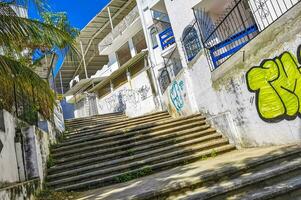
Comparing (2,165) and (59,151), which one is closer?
(2,165)

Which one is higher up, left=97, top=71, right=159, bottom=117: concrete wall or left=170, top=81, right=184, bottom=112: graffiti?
left=97, top=71, right=159, bottom=117: concrete wall

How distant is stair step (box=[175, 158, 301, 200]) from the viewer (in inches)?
153

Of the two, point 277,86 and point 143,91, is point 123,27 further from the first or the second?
point 277,86

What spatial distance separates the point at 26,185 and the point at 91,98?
690 inches

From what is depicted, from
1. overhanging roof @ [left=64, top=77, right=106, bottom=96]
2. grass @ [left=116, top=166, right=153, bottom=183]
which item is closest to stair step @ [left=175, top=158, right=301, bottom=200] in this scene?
grass @ [left=116, top=166, right=153, bottom=183]

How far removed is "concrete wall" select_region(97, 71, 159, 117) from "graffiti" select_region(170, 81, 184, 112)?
3.75m

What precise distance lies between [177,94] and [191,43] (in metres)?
2.34

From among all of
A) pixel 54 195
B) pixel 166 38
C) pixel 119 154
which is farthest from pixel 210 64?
pixel 166 38

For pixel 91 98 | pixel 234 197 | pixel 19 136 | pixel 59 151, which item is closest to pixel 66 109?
pixel 91 98

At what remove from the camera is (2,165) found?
14.6 ft

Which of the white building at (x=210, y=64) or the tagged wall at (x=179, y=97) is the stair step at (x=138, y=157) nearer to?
the white building at (x=210, y=64)

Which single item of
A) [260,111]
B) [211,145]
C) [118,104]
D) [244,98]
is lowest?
[211,145]

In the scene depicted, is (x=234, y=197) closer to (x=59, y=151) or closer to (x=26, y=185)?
(x=26, y=185)

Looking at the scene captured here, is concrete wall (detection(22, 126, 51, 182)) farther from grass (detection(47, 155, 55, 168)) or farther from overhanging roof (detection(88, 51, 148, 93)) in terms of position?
overhanging roof (detection(88, 51, 148, 93))
